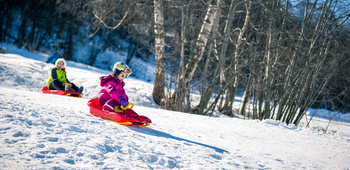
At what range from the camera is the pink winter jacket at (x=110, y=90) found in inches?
148

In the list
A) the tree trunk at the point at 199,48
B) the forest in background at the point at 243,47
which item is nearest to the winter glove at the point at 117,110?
the forest in background at the point at 243,47

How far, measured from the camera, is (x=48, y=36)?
934 inches

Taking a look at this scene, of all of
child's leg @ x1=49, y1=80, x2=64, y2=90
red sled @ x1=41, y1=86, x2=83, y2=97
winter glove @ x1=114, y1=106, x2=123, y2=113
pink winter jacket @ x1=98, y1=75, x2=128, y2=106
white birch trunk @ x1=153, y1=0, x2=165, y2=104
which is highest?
white birch trunk @ x1=153, y1=0, x2=165, y2=104

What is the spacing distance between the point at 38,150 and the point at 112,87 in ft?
5.93

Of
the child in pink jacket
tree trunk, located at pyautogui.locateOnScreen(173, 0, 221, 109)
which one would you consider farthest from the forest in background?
the child in pink jacket

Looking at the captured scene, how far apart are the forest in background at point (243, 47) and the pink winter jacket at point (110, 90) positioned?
3.06 meters

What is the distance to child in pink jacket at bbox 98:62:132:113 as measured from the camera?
12.6 feet

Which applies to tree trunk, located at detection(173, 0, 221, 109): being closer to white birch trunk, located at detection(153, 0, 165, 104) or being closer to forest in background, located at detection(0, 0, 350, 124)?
forest in background, located at detection(0, 0, 350, 124)

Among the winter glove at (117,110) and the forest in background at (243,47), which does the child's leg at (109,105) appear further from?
the forest in background at (243,47)

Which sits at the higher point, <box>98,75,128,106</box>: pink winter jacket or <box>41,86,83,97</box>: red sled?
<box>98,75,128,106</box>: pink winter jacket

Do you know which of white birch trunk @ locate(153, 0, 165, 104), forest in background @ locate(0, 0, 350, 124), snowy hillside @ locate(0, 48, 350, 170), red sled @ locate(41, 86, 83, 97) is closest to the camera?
snowy hillside @ locate(0, 48, 350, 170)

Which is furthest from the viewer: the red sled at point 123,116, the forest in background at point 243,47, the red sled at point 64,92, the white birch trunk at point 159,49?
the white birch trunk at point 159,49

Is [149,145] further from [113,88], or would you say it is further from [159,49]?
[159,49]

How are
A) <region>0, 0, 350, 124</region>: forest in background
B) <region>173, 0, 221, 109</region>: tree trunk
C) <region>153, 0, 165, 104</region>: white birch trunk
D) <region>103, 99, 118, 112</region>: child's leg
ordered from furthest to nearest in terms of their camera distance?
<region>153, 0, 165, 104</region>: white birch trunk → <region>173, 0, 221, 109</region>: tree trunk → <region>0, 0, 350, 124</region>: forest in background → <region>103, 99, 118, 112</region>: child's leg
